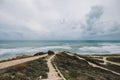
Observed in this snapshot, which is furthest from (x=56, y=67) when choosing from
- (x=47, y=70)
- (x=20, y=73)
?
(x=20, y=73)

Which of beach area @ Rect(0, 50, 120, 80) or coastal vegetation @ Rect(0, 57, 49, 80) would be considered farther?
beach area @ Rect(0, 50, 120, 80)

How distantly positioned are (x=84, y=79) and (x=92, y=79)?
201cm

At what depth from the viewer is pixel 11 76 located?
16.9 meters

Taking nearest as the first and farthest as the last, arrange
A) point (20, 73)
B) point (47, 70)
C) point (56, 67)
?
point (20, 73), point (47, 70), point (56, 67)

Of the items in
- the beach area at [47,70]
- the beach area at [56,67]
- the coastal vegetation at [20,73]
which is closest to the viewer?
the coastal vegetation at [20,73]

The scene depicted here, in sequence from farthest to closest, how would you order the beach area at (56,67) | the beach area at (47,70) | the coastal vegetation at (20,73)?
the beach area at (56,67)
the beach area at (47,70)
the coastal vegetation at (20,73)

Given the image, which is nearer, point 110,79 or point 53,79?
point 53,79

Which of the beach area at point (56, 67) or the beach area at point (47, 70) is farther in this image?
the beach area at point (56, 67)

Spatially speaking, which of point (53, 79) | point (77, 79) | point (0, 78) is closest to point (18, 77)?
point (0, 78)

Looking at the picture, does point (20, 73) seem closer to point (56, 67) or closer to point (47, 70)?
point (47, 70)

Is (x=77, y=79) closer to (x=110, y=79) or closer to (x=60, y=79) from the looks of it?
(x=60, y=79)

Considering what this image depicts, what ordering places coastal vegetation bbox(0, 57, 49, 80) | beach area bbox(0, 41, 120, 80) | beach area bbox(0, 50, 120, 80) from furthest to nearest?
beach area bbox(0, 41, 120, 80)
beach area bbox(0, 50, 120, 80)
coastal vegetation bbox(0, 57, 49, 80)

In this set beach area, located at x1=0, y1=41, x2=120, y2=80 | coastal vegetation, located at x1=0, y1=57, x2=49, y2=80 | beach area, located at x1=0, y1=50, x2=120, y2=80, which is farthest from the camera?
beach area, located at x1=0, y1=41, x2=120, y2=80

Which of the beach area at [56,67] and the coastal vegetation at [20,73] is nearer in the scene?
the coastal vegetation at [20,73]
